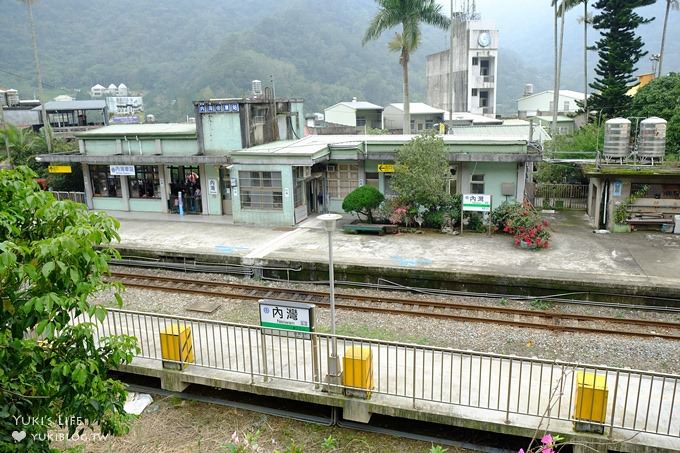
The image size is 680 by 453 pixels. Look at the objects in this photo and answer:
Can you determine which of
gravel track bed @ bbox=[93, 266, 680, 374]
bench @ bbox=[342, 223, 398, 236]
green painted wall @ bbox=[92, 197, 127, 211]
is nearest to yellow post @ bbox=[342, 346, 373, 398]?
gravel track bed @ bbox=[93, 266, 680, 374]

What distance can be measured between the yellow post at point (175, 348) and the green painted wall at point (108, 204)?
16.4 meters

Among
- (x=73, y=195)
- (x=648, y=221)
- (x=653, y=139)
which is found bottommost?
(x=648, y=221)

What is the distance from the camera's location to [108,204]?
24531mm

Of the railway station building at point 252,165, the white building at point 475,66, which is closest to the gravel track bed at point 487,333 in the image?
the railway station building at point 252,165

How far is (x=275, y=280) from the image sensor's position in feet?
52.4

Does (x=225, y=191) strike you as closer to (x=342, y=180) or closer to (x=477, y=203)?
(x=342, y=180)

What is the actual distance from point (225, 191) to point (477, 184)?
1038 centimetres

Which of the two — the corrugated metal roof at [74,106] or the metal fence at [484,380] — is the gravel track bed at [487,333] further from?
the corrugated metal roof at [74,106]

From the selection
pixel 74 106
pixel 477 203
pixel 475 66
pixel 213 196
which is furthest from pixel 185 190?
pixel 475 66

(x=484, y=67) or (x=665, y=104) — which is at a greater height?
(x=484, y=67)

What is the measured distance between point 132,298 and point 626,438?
12.0 meters

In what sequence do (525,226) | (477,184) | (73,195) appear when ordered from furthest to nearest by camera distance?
(73,195) → (477,184) → (525,226)

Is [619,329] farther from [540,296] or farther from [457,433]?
[457,433]

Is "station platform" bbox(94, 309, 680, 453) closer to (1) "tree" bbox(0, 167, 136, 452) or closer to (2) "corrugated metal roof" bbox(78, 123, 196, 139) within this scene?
(1) "tree" bbox(0, 167, 136, 452)
